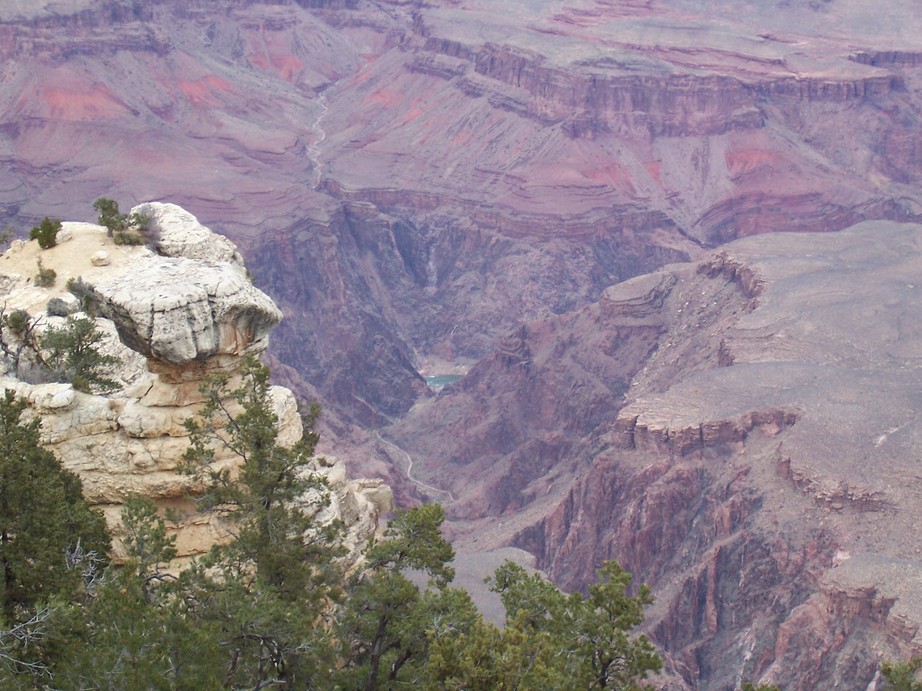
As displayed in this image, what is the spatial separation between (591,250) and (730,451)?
69.8m

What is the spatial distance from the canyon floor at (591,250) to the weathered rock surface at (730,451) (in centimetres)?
22

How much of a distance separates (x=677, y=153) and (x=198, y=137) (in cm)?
5507

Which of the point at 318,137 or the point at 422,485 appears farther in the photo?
the point at 318,137

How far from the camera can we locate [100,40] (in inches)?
6191

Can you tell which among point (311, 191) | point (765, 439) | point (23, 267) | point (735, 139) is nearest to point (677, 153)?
point (735, 139)

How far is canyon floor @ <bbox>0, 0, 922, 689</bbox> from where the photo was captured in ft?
227

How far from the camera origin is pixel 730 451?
74.9m

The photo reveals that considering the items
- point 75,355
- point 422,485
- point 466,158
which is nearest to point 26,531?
point 75,355

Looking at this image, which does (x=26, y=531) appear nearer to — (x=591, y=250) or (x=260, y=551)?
(x=260, y=551)

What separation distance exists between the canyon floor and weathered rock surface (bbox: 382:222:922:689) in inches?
8.6

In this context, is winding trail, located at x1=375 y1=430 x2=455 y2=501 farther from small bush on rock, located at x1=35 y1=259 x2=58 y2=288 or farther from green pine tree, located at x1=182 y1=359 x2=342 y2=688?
green pine tree, located at x1=182 y1=359 x2=342 y2=688

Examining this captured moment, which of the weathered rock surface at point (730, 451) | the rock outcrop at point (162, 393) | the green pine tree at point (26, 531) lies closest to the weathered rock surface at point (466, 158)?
the weathered rock surface at point (730, 451)

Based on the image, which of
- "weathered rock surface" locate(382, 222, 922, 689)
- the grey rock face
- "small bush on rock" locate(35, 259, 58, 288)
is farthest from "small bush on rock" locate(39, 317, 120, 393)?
"weathered rock surface" locate(382, 222, 922, 689)

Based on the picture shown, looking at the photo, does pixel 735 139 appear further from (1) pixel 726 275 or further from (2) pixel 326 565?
(2) pixel 326 565
